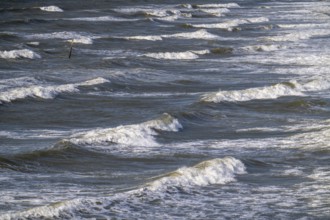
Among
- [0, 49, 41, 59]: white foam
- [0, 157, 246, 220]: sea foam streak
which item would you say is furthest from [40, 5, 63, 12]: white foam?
[0, 157, 246, 220]: sea foam streak

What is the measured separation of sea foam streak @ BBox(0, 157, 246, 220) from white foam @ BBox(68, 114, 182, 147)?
366cm

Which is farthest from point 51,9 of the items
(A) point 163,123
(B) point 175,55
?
(A) point 163,123

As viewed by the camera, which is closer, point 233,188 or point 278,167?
point 233,188

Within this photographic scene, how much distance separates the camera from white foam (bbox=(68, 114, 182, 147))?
21750mm

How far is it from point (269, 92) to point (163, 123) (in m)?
6.24

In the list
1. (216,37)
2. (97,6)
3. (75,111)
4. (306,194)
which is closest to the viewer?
(306,194)

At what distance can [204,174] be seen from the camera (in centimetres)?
1792

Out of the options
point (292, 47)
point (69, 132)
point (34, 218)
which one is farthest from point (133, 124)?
point (292, 47)

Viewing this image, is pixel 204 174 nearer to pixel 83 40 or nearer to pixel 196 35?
pixel 83 40

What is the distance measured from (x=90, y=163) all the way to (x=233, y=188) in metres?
3.65

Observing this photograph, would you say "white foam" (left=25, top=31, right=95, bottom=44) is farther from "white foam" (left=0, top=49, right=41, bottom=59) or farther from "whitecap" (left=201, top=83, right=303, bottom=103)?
"whitecap" (left=201, top=83, right=303, bottom=103)

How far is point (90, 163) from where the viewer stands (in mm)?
19656

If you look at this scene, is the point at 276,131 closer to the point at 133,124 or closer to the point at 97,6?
the point at 133,124

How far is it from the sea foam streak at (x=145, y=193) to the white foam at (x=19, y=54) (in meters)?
20.8
